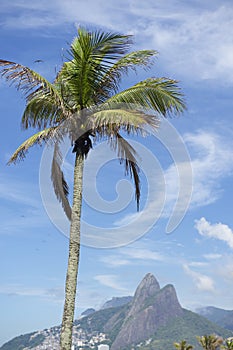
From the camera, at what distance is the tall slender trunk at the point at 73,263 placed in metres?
11.1

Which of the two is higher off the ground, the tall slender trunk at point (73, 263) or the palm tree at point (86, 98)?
the palm tree at point (86, 98)

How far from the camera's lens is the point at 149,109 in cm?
1291

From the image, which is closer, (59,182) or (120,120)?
(120,120)

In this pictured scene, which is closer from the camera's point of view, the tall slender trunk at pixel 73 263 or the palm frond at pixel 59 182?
the tall slender trunk at pixel 73 263

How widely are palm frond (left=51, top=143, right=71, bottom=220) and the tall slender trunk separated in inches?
62.0

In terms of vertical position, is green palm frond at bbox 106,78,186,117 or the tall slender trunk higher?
green palm frond at bbox 106,78,186,117

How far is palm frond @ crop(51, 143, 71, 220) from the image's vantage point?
1416 cm

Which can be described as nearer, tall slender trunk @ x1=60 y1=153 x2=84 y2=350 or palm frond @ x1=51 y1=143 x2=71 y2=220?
tall slender trunk @ x1=60 y1=153 x2=84 y2=350

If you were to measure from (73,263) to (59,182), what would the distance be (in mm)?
3528

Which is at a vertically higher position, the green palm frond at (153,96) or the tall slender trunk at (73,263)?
the green palm frond at (153,96)

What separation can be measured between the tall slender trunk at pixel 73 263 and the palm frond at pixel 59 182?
62.0 inches

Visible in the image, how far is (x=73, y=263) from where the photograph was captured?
11586mm

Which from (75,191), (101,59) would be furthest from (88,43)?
(75,191)

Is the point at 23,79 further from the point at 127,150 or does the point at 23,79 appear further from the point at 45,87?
the point at 127,150
